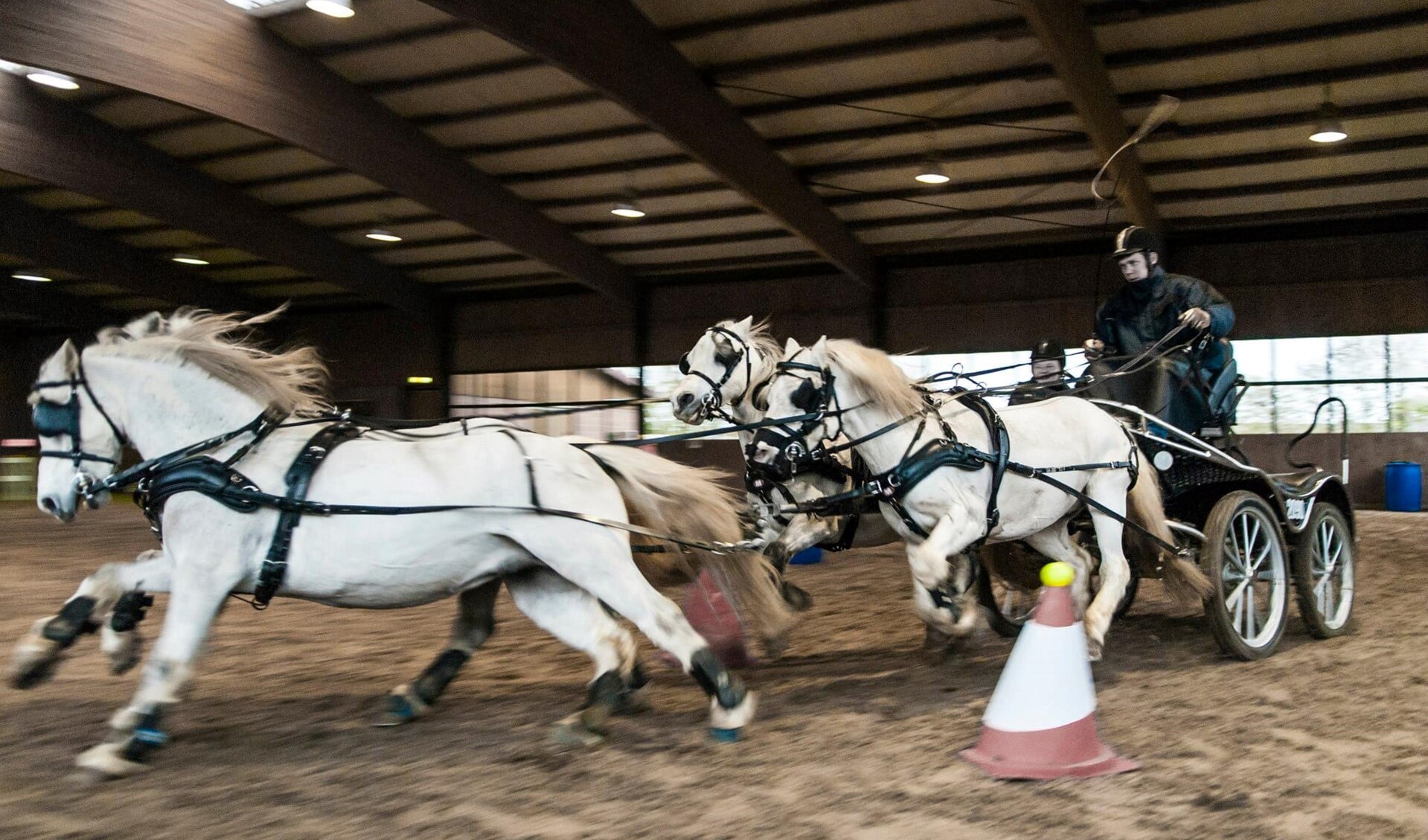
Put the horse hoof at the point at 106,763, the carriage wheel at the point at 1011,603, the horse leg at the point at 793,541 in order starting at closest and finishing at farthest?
the horse hoof at the point at 106,763 < the horse leg at the point at 793,541 < the carriage wheel at the point at 1011,603

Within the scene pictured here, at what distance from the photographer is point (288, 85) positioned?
11.5m

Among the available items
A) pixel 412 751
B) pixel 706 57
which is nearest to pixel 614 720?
pixel 412 751

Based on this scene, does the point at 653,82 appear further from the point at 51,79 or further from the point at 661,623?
the point at 661,623

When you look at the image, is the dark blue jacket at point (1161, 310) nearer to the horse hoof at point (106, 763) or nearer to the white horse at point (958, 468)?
the white horse at point (958, 468)

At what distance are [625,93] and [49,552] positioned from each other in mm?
7470

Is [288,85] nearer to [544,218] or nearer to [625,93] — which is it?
[625,93]

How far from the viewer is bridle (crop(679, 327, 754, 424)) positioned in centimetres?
532

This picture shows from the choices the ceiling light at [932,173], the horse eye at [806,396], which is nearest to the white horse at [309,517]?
the horse eye at [806,396]

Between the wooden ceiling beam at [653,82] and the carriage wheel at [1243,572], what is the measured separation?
7.37 m

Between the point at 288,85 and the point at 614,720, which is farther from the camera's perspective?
the point at 288,85

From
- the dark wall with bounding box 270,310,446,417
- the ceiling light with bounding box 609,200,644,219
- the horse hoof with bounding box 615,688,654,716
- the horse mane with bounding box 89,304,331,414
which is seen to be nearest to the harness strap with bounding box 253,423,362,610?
the horse mane with bounding box 89,304,331,414

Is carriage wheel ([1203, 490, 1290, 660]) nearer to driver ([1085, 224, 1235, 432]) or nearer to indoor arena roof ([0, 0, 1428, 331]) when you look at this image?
driver ([1085, 224, 1235, 432])

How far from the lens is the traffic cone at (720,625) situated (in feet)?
15.8

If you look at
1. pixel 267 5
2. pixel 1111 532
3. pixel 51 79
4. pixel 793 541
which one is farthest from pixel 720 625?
pixel 51 79
